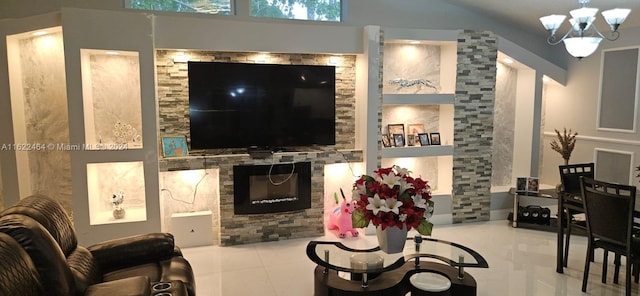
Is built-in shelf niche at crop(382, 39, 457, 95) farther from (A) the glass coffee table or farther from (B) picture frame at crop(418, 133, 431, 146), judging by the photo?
(A) the glass coffee table

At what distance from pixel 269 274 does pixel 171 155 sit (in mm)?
1714


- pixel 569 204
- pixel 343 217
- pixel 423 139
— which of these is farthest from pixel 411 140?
pixel 569 204

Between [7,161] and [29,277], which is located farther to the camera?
[7,161]

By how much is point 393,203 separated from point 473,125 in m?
3.17

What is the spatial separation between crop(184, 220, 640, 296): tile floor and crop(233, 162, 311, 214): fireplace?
1.37ft

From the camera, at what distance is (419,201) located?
283cm

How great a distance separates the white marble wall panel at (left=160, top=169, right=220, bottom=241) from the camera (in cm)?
483

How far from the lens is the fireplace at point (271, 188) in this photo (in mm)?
4754

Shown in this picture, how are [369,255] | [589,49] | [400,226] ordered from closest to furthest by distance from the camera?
[400,226]
[369,255]
[589,49]

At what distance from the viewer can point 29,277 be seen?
1.94m

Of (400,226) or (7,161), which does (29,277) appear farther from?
(7,161)

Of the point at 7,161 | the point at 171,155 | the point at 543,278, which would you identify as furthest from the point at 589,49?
the point at 7,161

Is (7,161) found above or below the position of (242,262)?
above

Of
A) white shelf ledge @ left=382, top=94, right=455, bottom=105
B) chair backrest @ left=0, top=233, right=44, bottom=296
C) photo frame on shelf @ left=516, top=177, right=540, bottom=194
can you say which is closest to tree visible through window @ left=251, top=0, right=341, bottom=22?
white shelf ledge @ left=382, top=94, right=455, bottom=105
